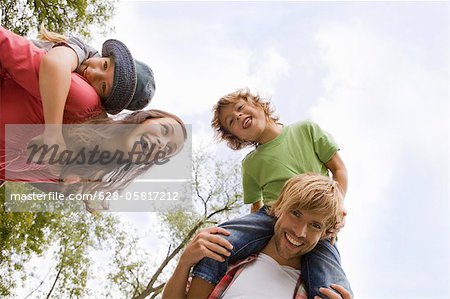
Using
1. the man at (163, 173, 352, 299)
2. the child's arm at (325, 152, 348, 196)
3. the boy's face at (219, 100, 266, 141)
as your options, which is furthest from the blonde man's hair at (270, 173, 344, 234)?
the boy's face at (219, 100, 266, 141)

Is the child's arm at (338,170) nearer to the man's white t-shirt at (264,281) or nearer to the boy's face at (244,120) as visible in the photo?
the boy's face at (244,120)

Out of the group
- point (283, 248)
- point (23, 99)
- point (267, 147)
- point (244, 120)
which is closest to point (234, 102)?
point (244, 120)

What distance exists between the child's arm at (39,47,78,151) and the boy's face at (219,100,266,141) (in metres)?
0.70

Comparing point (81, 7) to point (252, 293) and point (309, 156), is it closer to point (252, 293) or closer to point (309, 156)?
point (309, 156)

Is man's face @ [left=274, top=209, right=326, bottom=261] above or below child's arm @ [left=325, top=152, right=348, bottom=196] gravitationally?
below

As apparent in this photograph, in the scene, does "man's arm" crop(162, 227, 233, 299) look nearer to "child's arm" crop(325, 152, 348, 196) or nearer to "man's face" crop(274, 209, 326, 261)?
"man's face" crop(274, 209, 326, 261)

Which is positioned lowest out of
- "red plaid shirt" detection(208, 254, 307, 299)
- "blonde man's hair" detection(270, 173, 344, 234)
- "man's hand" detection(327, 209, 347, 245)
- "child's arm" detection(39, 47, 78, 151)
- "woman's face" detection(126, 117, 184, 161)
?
"red plaid shirt" detection(208, 254, 307, 299)

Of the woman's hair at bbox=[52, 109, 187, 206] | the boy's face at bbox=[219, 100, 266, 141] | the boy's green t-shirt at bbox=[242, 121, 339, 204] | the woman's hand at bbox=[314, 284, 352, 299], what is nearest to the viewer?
the woman's hand at bbox=[314, 284, 352, 299]

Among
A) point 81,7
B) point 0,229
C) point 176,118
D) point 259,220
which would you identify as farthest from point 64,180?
point 0,229

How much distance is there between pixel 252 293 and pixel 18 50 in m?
1.09

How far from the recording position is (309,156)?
232cm

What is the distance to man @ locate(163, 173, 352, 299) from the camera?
188 cm

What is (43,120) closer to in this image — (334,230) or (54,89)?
(54,89)

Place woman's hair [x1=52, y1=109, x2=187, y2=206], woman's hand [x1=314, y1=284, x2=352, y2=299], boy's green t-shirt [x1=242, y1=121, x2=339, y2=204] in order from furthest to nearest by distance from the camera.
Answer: boy's green t-shirt [x1=242, y1=121, x2=339, y2=204] → woman's hair [x1=52, y1=109, x2=187, y2=206] → woman's hand [x1=314, y1=284, x2=352, y2=299]
